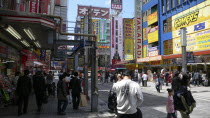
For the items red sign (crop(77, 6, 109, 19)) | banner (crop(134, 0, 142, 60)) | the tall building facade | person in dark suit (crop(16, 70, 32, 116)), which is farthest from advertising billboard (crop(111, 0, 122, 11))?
person in dark suit (crop(16, 70, 32, 116))

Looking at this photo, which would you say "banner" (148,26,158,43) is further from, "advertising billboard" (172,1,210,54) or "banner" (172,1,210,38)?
"advertising billboard" (172,1,210,54)

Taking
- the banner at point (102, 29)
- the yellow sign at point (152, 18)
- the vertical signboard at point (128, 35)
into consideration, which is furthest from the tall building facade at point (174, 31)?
the banner at point (102, 29)

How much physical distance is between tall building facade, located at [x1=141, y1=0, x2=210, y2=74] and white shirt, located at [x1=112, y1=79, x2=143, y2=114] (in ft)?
59.8

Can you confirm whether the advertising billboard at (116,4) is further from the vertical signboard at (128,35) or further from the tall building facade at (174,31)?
the tall building facade at (174,31)

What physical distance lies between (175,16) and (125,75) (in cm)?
2727

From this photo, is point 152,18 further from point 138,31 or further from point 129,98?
point 129,98

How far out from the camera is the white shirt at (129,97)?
4289mm

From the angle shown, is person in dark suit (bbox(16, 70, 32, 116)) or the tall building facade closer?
person in dark suit (bbox(16, 70, 32, 116))

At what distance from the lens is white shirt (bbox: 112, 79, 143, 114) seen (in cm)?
429

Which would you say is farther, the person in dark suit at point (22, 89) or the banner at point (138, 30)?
the banner at point (138, 30)

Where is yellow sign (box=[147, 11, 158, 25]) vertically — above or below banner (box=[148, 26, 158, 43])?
above

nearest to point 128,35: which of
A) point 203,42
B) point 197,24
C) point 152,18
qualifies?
point 152,18

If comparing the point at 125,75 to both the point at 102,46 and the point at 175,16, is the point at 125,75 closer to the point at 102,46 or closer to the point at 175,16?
the point at 175,16

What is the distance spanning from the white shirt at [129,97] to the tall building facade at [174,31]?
718 inches
